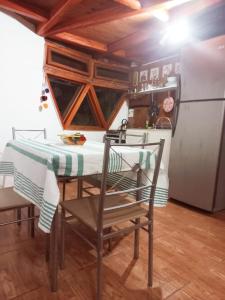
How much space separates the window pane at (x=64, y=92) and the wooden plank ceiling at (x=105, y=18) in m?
0.65

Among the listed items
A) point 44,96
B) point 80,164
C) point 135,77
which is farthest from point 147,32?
point 80,164

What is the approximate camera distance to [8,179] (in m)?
3.17

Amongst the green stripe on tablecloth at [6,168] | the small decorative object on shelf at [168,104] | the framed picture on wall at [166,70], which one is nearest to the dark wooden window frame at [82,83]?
the framed picture on wall at [166,70]

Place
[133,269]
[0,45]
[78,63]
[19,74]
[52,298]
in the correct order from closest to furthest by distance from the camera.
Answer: [52,298] < [133,269] < [0,45] < [19,74] < [78,63]

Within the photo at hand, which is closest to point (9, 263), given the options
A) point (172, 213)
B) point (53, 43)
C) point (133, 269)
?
point (133, 269)

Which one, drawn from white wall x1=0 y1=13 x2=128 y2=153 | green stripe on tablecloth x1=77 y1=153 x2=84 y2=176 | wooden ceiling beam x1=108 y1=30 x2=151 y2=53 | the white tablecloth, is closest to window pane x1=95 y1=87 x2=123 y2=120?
wooden ceiling beam x1=108 y1=30 x2=151 y2=53

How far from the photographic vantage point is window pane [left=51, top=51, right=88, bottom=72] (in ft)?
11.4

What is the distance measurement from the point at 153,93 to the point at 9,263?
327cm

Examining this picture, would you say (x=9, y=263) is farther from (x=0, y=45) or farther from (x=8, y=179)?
(x=0, y=45)

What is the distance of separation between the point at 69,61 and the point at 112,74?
35.5 inches

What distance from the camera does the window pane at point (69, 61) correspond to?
11.4 feet

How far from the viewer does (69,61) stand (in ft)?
12.0

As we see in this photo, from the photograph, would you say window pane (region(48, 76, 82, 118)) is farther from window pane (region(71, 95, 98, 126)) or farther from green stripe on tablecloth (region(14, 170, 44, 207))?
green stripe on tablecloth (region(14, 170, 44, 207))

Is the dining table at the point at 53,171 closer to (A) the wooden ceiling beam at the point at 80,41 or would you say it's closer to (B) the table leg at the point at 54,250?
(B) the table leg at the point at 54,250
